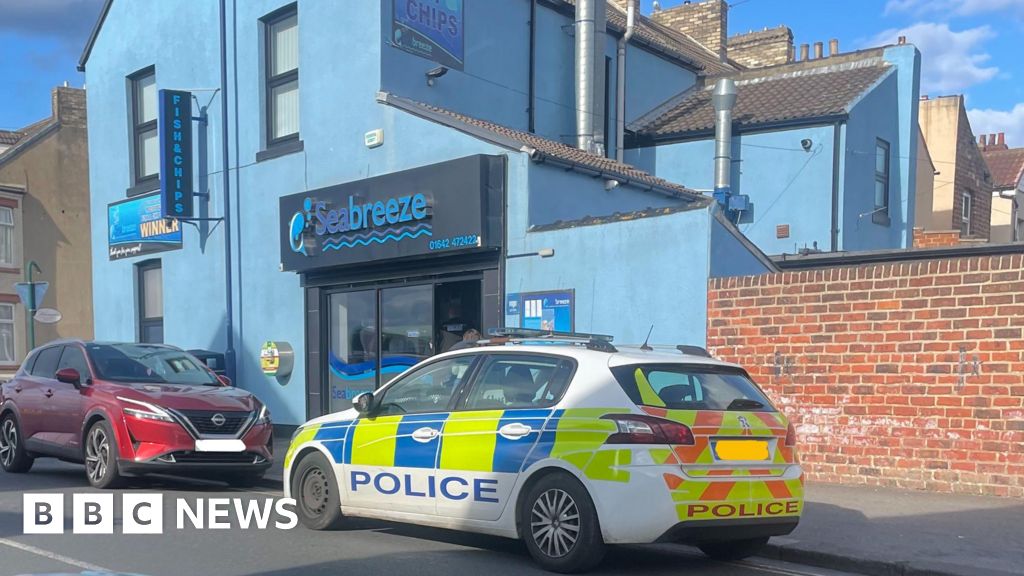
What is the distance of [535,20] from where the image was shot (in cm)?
1723

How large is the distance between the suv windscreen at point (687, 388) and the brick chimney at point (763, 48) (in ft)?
70.3

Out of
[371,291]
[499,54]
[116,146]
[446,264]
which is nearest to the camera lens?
[446,264]

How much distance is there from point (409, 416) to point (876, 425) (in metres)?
5.17

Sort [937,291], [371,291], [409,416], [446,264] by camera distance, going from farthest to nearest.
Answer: [371,291]
[446,264]
[937,291]
[409,416]

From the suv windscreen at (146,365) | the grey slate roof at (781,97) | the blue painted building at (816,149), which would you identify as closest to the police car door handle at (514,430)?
the suv windscreen at (146,365)

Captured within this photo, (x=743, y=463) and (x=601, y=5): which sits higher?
(x=601, y=5)

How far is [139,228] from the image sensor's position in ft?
65.2

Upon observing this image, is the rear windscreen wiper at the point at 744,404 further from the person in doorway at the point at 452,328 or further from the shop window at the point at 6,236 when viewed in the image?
the shop window at the point at 6,236

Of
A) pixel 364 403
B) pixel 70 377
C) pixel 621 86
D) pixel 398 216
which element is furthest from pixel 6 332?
pixel 364 403

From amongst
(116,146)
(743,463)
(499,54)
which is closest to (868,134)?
(499,54)

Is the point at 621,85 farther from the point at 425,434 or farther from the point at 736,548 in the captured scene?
the point at 736,548

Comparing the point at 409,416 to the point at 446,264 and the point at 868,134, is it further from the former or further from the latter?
the point at 868,134

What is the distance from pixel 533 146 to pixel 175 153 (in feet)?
26.7

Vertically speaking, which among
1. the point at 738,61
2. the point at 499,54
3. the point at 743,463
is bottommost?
the point at 743,463
